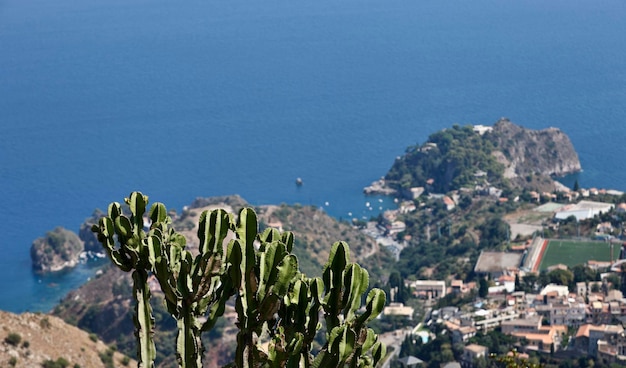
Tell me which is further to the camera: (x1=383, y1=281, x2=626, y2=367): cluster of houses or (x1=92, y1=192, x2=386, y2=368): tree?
(x1=383, y1=281, x2=626, y2=367): cluster of houses

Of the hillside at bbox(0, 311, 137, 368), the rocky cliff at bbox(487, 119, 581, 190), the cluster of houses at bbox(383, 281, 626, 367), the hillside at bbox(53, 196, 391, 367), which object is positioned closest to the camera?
the hillside at bbox(0, 311, 137, 368)

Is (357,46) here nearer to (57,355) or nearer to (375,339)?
(57,355)

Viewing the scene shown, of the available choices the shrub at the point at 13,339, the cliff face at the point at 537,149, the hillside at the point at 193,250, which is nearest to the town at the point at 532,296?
the hillside at the point at 193,250

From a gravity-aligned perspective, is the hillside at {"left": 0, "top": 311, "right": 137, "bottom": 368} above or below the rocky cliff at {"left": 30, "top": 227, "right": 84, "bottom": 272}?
below

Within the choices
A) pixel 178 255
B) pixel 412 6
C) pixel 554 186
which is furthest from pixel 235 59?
pixel 178 255

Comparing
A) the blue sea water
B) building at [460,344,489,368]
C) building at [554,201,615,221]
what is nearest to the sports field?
building at [554,201,615,221]

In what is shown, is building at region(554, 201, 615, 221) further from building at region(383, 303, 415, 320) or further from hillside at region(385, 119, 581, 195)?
building at region(383, 303, 415, 320)

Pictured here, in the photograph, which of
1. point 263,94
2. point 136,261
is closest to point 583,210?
point 263,94

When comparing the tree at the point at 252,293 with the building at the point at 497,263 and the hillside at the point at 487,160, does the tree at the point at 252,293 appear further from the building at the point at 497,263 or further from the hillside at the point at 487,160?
the hillside at the point at 487,160
